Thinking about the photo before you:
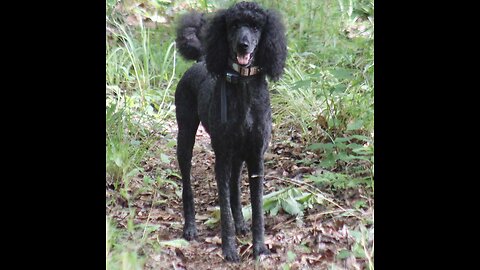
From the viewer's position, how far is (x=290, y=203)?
3.61 metres

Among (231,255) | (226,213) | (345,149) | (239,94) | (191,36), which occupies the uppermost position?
(191,36)

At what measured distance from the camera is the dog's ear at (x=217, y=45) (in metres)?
3.17

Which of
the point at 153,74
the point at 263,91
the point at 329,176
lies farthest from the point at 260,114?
the point at 153,74

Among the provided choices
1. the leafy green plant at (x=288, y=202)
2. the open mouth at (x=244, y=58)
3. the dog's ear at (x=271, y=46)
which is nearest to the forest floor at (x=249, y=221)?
the leafy green plant at (x=288, y=202)

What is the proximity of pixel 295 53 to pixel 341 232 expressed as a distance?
79.0 inches

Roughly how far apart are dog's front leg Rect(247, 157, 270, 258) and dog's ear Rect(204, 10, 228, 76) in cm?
54

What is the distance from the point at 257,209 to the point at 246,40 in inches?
36.8

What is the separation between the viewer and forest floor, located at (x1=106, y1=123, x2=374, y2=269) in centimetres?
321

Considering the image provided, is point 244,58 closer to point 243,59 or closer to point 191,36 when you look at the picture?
point 243,59

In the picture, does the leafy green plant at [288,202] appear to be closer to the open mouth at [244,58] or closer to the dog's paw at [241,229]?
the dog's paw at [241,229]

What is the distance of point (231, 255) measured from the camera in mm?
3322

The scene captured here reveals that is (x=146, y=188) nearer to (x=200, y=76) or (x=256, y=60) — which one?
(x=200, y=76)

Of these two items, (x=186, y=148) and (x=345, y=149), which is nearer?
(x=186, y=148)

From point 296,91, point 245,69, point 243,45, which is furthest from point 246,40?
point 296,91
